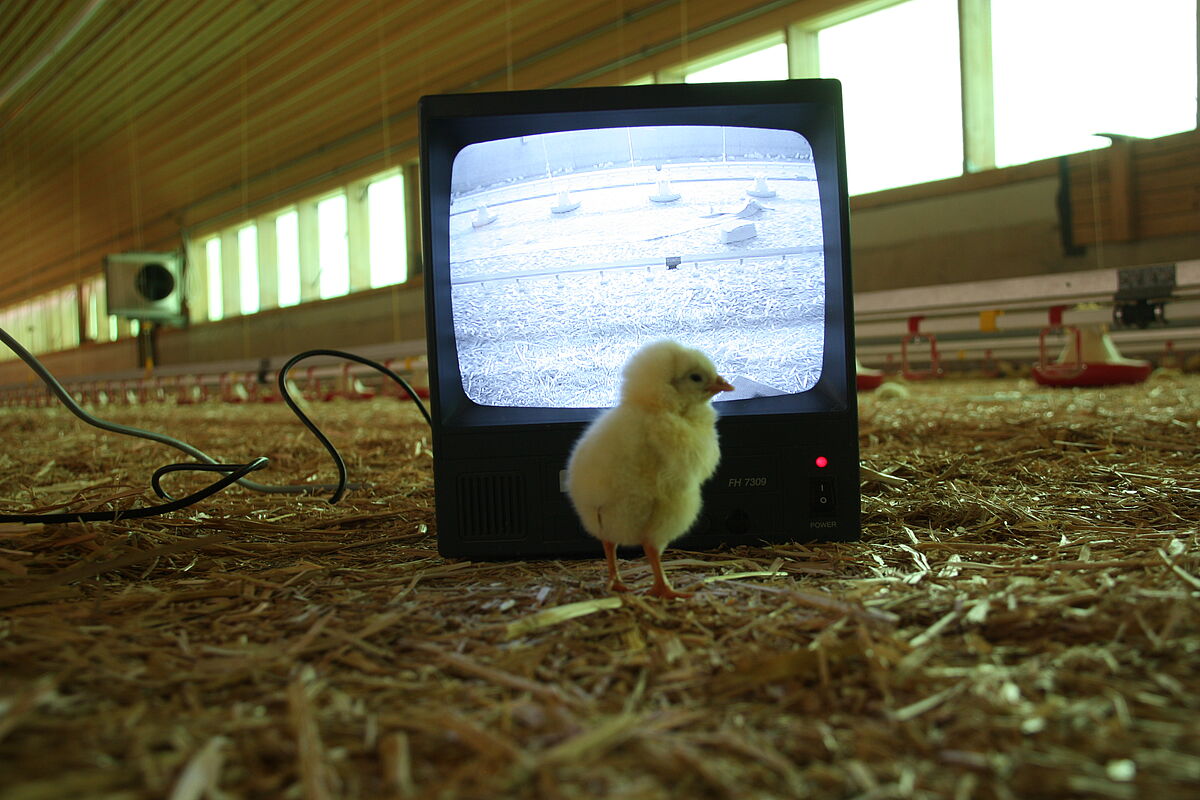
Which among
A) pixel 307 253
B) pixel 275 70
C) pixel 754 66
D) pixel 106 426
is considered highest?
pixel 275 70

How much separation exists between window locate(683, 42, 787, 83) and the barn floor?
6599 mm

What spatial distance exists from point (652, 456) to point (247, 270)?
15.5m

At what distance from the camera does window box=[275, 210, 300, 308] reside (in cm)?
1373

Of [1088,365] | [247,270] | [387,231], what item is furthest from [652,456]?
[247,270]

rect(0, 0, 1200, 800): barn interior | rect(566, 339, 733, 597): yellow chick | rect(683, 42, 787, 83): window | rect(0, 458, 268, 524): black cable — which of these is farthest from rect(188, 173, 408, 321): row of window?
rect(566, 339, 733, 597): yellow chick

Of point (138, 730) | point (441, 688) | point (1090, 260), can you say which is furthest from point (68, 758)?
point (1090, 260)

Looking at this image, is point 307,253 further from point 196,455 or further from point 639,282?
point 639,282

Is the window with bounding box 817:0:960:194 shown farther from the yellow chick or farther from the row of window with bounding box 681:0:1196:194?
the yellow chick

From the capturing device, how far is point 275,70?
320 inches

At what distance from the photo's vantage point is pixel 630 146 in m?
1.36

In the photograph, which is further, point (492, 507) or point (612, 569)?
point (492, 507)

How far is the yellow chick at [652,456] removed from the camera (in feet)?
3.42

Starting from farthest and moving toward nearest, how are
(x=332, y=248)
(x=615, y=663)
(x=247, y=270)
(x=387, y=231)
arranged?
(x=247, y=270) < (x=332, y=248) < (x=387, y=231) < (x=615, y=663)

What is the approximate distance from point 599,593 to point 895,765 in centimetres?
53
